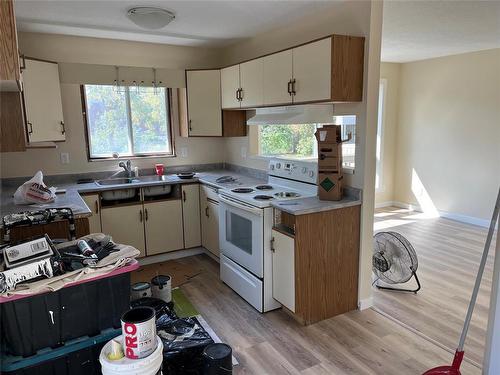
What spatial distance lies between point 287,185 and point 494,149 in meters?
3.30

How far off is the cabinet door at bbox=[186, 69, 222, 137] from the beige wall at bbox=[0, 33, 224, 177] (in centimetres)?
33

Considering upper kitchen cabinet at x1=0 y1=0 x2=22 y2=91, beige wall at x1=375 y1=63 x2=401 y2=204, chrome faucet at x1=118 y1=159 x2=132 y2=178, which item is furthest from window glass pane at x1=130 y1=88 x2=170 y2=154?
beige wall at x1=375 y1=63 x2=401 y2=204

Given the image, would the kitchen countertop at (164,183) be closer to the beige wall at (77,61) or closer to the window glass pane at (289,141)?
the beige wall at (77,61)

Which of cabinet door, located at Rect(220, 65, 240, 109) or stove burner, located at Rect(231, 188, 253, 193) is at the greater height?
cabinet door, located at Rect(220, 65, 240, 109)

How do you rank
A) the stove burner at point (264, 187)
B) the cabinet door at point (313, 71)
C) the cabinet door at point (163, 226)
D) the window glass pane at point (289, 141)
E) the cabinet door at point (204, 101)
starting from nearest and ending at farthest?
the cabinet door at point (313, 71) < the stove burner at point (264, 187) < the window glass pane at point (289, 141) < the cabinet door at point (163, 226) < the cabinet door at point (204, 101)

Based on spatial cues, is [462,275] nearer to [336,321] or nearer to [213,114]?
[336,321]

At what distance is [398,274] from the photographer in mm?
3184

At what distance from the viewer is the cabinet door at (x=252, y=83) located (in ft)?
10.8

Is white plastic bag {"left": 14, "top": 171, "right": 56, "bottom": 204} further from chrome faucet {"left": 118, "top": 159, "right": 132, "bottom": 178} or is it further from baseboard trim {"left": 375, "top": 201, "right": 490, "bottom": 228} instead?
baseboard trim {"left": 375, "top": 201, "right": 490, "bottom": 228}

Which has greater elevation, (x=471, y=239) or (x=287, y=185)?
(x=287, y=185)

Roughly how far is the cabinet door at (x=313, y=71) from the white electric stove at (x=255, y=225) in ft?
2.12

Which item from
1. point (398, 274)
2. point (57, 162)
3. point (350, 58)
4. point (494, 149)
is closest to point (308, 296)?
point (398, 274)

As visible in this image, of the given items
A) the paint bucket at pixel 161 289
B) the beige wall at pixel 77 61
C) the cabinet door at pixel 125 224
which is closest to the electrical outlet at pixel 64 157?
the beige wall at pixel 77 61

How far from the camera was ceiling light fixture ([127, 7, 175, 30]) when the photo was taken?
8.98 feet
